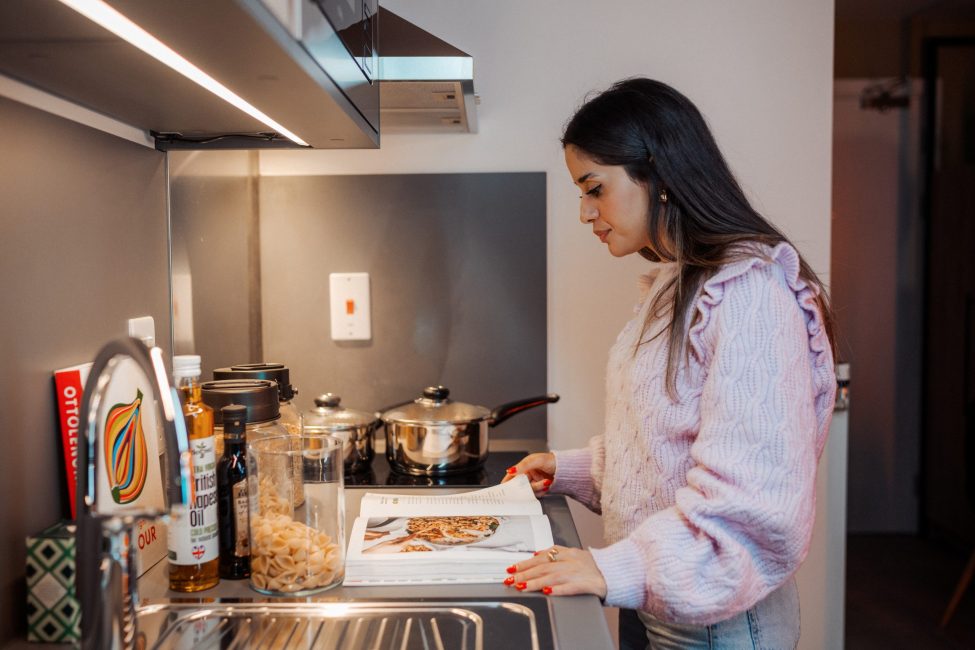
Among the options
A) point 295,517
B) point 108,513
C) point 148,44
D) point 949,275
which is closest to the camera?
point 108,513

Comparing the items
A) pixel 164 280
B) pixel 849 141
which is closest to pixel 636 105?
pixel 164 280

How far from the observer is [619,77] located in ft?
6.15

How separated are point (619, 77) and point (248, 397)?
1.26m

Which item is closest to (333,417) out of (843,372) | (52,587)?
(52,587)

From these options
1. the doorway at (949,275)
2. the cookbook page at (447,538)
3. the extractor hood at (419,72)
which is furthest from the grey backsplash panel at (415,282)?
the doorway at (949,275)

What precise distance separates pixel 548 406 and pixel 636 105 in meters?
0.94

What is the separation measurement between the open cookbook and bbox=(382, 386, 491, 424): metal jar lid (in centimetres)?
21

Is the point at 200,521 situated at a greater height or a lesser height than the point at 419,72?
lesser

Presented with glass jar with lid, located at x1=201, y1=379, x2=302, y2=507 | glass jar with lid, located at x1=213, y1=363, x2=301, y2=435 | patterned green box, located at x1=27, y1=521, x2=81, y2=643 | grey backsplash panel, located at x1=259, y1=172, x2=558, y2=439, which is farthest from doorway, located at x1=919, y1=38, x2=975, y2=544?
patterned green box, located at x1=27, y1=521, x2=81, y2=643

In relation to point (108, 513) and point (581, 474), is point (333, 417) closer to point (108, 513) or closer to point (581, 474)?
point (581, 474)

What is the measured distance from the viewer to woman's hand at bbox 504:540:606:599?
92cm

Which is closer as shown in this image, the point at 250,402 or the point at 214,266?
the point at 250,402

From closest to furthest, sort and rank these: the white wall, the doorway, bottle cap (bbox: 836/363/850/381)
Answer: the white wall, bottle cap (bbox: 836/363/850/381), the doorway

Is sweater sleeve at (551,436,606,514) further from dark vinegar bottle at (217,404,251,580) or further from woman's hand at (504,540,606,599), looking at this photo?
dark vinegar bottle at (217,404,251,580)
